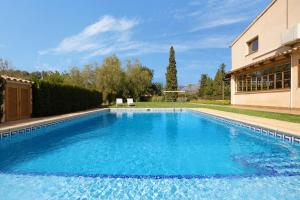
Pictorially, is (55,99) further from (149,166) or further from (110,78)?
(110,78)

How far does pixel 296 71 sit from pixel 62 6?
1621cm

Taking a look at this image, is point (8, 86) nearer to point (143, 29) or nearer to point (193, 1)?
point (193, 1)

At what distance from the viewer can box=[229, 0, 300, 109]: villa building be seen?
558 inches

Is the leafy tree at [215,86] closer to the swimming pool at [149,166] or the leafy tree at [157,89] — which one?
the leafy tree at [157,89]

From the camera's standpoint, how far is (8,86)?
40.6 feet

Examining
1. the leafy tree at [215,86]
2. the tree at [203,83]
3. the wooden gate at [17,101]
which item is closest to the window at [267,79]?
the wooden gate at [17,101]

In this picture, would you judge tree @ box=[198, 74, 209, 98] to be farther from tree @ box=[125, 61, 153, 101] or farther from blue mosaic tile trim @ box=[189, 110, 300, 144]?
blue mosaic tile trim @ box=[189, 110, 300, 144]

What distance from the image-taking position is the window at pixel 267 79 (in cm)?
1514

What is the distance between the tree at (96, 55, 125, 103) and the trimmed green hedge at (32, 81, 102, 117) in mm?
10355

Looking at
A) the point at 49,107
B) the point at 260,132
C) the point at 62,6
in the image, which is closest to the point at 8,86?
the point at 49,107

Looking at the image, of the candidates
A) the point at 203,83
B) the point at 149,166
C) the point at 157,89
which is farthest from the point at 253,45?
the point at 203,83

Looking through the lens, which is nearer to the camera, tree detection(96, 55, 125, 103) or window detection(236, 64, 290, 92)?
window detection(236, 64, 290, 92)

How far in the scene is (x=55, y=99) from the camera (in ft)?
52.5

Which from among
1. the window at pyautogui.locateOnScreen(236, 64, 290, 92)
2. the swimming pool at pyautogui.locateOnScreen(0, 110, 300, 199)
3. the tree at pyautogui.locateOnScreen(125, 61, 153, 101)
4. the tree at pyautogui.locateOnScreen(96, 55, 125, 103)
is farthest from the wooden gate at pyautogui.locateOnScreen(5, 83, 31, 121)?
the tree at pyautogui.locateOnScreen(125, 61, 153, 101)
